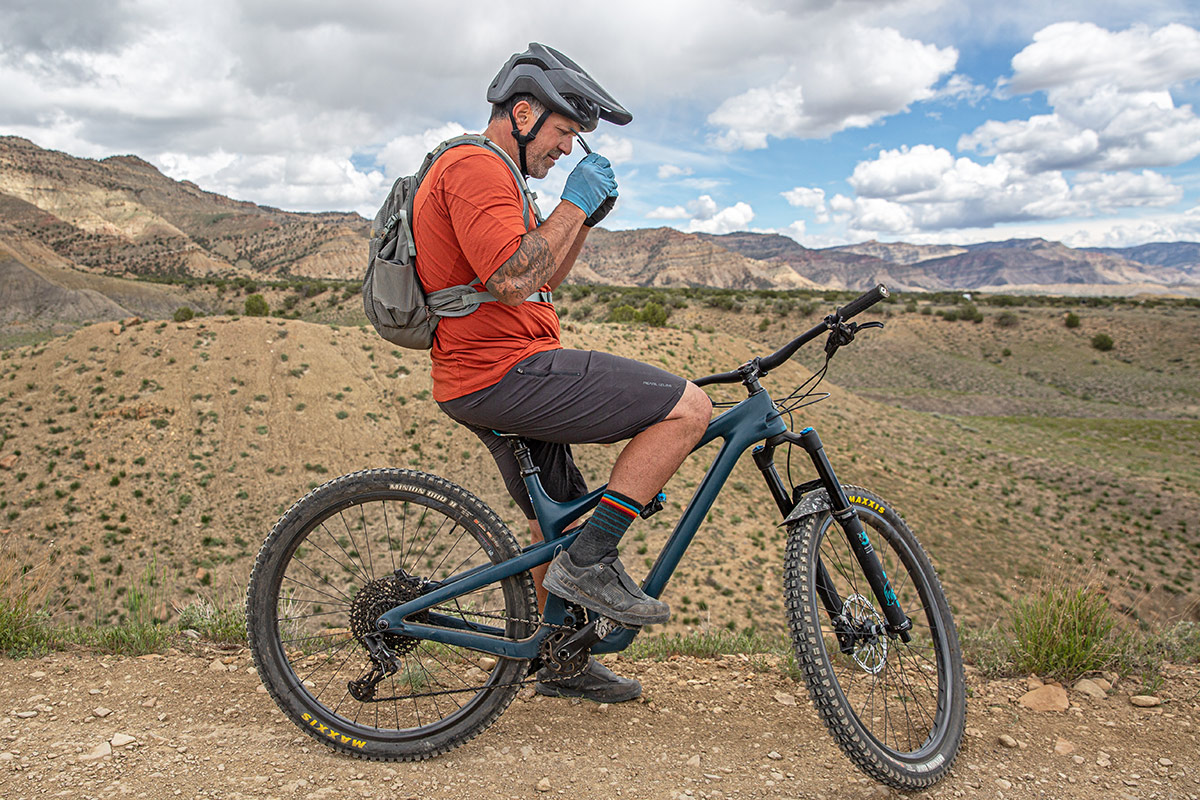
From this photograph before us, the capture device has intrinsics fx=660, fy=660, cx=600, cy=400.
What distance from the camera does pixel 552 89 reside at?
2.46 m

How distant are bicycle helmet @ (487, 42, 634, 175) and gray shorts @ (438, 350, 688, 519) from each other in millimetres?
867

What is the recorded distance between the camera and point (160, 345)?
17.3m

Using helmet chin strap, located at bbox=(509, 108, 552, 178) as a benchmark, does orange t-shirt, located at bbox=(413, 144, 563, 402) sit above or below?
below

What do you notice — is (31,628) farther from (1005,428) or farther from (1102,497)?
(1005,428)

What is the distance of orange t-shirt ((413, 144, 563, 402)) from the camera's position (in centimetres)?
222

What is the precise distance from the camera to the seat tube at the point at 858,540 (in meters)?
2.62

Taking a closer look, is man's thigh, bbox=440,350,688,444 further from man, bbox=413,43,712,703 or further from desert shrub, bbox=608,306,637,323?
desert shrub, bbox=608,306,637,323

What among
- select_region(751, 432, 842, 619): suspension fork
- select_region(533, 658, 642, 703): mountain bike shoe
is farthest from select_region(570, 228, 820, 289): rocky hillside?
select_region(751, 432, 842, 619): suspension fork

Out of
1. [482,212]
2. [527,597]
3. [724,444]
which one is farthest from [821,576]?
[482,212]

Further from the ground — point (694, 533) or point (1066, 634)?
point (694, 533)

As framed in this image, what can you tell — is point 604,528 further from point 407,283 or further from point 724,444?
point 407,283

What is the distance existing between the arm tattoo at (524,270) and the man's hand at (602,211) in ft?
1.11

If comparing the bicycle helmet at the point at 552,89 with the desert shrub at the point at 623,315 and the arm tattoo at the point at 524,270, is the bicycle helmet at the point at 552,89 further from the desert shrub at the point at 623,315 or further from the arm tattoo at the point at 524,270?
the desert shrub at the point at 623,315

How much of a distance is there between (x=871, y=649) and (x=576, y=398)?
1.60m
